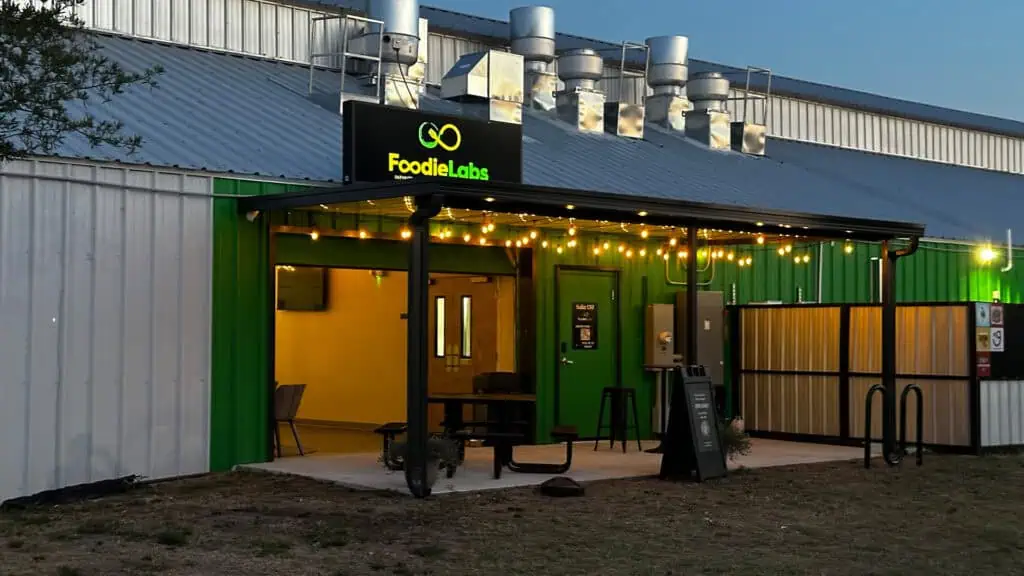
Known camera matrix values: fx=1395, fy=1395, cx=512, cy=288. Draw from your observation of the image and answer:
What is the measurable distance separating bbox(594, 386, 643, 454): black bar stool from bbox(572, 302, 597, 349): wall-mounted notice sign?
2.01 feet

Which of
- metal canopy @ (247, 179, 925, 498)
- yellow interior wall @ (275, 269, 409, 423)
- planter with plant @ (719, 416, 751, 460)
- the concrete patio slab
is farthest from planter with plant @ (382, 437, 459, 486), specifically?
yellow interior wall @ (275, 269, 409, 423)

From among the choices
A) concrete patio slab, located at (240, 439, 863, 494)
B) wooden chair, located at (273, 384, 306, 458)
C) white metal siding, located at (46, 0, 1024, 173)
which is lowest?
concrete patio slab, located at (240, 439, 863, 494)

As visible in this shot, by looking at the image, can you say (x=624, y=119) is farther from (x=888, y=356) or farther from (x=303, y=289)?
(x=888, y=356)

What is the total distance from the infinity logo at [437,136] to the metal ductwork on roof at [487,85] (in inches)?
149

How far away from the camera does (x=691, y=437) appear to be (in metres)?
12.8

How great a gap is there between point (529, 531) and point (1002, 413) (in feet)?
26.8

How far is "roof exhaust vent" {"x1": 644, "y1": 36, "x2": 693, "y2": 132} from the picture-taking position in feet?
69.7

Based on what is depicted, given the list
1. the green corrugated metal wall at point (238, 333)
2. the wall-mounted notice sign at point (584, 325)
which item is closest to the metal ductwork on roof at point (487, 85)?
the wall-mounted notice sign at point (584, 325)

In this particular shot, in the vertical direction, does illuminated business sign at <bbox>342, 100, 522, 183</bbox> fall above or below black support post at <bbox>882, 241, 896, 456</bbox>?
above

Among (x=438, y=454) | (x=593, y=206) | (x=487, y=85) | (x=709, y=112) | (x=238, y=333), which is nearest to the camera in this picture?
(x=438, y=454)

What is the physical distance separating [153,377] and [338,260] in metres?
2.71

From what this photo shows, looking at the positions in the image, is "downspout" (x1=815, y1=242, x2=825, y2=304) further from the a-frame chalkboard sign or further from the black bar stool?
the a-frame chalkboard sign

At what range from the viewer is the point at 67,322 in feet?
38.4

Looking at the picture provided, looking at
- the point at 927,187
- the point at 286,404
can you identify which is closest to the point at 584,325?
the point at 286,404
